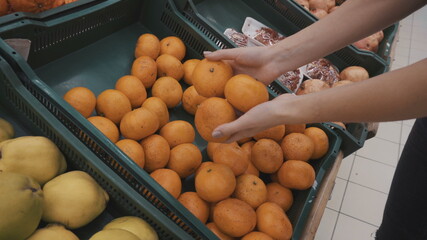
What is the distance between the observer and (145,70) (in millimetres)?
1715

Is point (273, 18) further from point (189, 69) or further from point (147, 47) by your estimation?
point (147, 47)

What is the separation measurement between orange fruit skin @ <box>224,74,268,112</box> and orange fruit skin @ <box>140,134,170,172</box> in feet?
Result: 1.29

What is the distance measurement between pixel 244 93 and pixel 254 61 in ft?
0.98

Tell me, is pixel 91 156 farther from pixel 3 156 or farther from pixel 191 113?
pixel 191 113

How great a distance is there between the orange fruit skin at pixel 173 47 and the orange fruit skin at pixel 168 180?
75 cm

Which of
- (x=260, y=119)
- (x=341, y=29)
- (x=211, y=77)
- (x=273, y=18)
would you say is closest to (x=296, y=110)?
(x=260, y=119)

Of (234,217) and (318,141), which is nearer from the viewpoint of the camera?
(234,217)

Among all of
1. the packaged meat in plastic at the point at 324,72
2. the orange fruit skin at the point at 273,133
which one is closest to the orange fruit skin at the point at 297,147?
the orange fruit skin at the point at 273,133

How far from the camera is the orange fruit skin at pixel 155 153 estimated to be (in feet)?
4.75

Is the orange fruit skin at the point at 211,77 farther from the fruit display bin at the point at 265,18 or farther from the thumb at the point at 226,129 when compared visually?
the fruit display bin at the point at 265,18

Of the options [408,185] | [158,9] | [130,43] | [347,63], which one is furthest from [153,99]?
[347,63]

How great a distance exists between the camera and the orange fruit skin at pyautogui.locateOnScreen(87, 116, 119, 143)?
1.43 meters

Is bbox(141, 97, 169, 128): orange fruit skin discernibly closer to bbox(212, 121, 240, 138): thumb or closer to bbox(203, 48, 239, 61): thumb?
bbox(203, 48, 239, 61): thumb

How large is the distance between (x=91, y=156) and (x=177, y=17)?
3.57 feet
